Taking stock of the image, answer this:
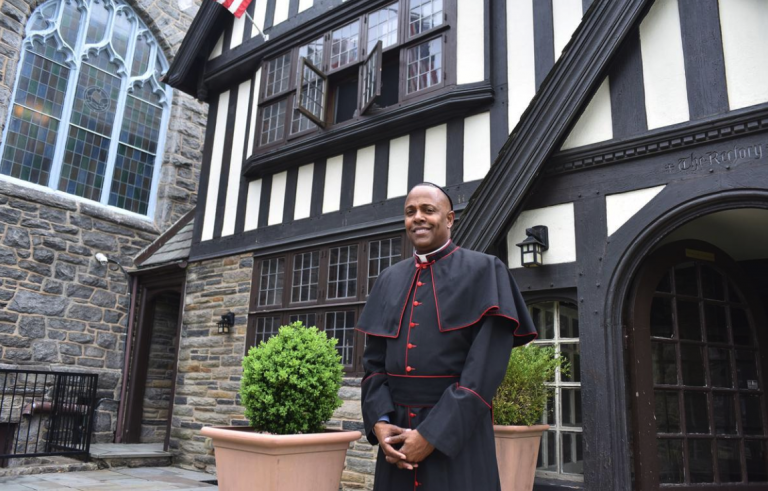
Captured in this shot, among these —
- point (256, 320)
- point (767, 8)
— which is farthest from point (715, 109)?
point (256, 320)

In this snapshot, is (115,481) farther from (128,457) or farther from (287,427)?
(287,427)

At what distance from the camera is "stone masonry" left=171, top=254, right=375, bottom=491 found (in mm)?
7961

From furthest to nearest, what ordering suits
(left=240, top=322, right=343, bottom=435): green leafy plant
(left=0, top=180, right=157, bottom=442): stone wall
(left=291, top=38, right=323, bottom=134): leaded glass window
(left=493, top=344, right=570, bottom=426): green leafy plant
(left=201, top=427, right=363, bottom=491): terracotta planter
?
(left=0, top=180, right=157, bottom=442): stone wall < (left=291, top=38, right=323, bottom=134): leaded glass window < (left=493, top=344, right=570, bottom=426): green leafy plant < (left=240, top=322, right=343, bottom=435): green leafy plant < (left=201, top=427, right=363, bottom=491): terracotta planter

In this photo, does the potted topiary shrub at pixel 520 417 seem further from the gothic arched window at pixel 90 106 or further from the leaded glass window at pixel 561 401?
the gothic arched window at pixel 90 106

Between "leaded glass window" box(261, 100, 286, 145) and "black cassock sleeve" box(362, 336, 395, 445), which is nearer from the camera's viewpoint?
"black cassock sleeve" box(362, 336, 395, 445)

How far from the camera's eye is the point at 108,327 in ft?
31.9

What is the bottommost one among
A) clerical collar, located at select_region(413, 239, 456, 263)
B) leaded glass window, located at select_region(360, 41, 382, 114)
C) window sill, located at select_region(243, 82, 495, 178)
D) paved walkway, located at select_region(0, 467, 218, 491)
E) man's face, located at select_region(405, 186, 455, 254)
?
paved walkway, located at select_region(0, 467, 218, 491)

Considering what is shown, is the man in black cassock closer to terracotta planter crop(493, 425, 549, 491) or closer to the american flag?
terracotta planter crop(493, 425, 549, 491)

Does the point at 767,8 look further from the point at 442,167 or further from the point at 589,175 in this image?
the point at 442,167

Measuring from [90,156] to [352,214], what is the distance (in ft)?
18.2

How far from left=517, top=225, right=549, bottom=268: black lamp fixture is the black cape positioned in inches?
90.9

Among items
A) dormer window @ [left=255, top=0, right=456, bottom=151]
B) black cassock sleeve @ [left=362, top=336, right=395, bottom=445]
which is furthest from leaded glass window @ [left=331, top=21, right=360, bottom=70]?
black cassock sleeve @ [left=362, top=336, right=395, bottom=445]

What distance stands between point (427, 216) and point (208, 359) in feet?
21.3

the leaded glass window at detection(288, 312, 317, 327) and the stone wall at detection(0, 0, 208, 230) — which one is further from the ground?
the stone wall at detection(0, 0, 208, 230)
